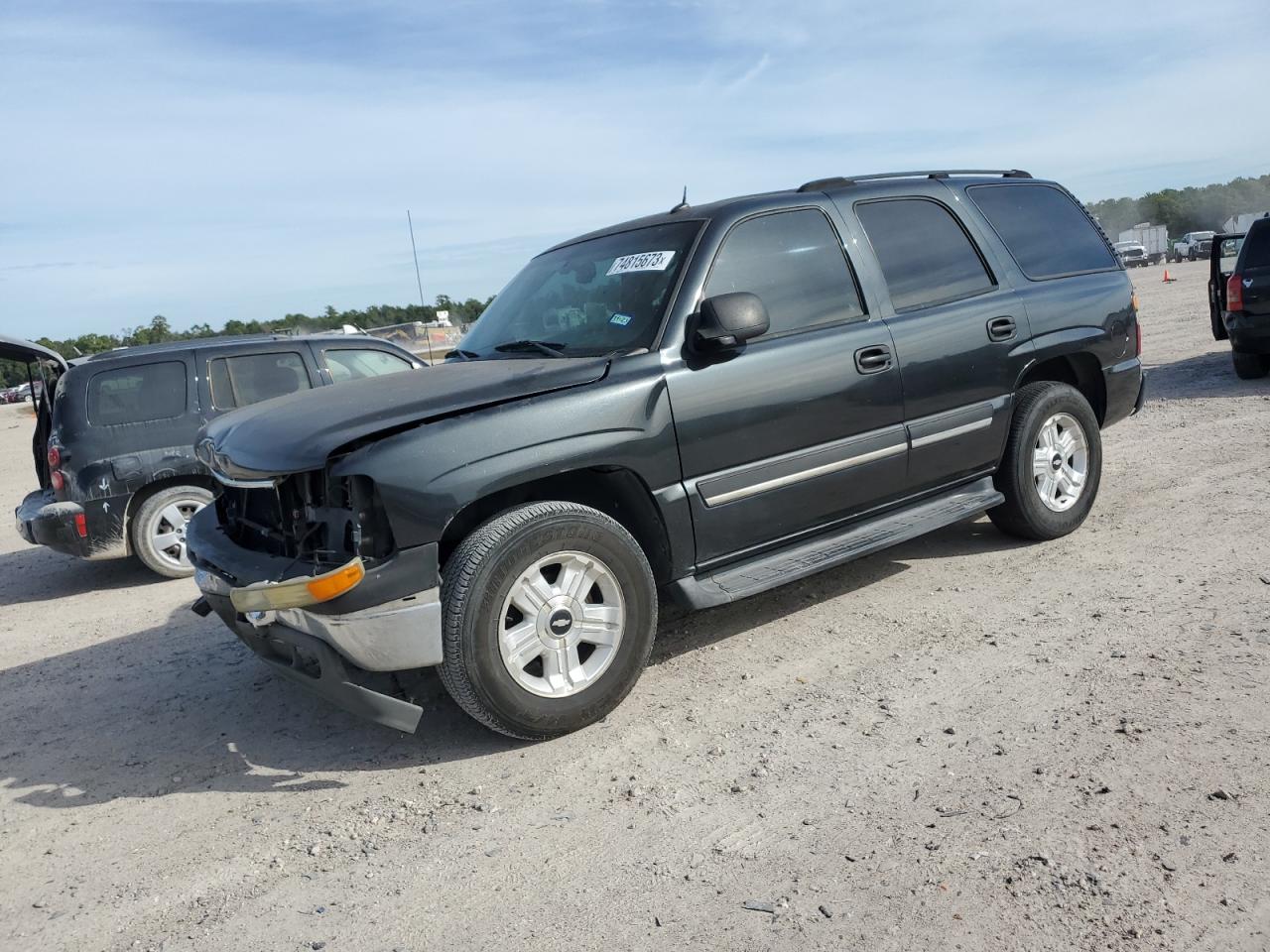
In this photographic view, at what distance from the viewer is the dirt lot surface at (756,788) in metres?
2.64

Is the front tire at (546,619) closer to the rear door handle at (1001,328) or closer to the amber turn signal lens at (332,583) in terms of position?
the amber turn signal lens at (332,583)

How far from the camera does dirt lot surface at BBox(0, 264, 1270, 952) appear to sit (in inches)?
104

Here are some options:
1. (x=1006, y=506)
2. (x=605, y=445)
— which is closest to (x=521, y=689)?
(x=605, y=445)

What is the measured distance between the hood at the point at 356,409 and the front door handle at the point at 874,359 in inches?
50.7

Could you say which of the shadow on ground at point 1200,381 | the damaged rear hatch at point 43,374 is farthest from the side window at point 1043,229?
the damaged rear hatch at point 43,374

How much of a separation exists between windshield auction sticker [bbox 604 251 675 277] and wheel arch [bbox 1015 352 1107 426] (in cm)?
242

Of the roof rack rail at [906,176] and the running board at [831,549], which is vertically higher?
the roof rack rail at [906,176]

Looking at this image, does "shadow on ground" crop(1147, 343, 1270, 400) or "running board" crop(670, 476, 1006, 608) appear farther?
"shadow on ground" crop(1147, 343, 1270, 400)

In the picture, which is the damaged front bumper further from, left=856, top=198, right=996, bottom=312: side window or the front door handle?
left=856, top=198, right=996, bottom=312: side window

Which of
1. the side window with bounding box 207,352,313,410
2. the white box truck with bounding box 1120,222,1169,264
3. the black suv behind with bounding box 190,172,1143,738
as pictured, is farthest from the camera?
the white box truck with bounding box 1120,222,1169,264

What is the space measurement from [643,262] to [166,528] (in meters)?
4.66

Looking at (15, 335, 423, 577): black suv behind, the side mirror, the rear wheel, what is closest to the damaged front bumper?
the side mirror

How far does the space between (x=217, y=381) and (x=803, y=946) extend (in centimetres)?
663


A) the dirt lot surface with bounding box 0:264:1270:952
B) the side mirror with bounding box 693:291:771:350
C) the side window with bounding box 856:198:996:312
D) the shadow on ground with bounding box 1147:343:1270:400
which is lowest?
the dirt lot surface with bounding box 0:264:1270:952
